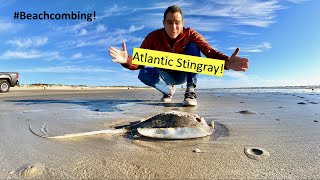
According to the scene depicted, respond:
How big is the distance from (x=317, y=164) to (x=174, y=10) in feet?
11.6

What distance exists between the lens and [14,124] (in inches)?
132

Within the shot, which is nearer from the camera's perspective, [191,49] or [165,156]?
[165,156]

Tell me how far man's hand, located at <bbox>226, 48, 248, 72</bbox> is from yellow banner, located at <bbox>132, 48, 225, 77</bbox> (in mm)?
234

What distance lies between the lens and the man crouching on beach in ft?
14.3

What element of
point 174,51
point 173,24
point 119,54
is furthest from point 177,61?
point 119,54

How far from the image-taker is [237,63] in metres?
4.23

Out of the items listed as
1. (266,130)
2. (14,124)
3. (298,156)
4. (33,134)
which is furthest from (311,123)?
(14,124)

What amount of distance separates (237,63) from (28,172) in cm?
339

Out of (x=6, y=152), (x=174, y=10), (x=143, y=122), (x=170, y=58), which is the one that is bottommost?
(x=6, y=152)

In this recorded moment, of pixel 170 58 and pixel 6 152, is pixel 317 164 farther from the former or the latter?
pixel 170 58

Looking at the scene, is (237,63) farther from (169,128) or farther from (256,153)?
(256,153)

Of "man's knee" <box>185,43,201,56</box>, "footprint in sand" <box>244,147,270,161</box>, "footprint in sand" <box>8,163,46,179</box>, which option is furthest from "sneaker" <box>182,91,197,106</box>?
"footprint in sand" <box>8,163,46,179</box>

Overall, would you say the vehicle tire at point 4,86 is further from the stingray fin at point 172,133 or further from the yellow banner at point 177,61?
the stingray fin at point 172,133

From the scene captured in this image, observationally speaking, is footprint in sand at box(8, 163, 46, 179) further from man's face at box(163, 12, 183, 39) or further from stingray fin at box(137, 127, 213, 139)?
man's face at box(163, 12, 183, 39)
